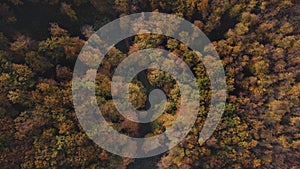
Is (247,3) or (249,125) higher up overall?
(247,3)

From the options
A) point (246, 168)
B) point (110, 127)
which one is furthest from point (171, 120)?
point (246, 168)

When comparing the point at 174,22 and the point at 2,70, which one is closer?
the point at 2,70

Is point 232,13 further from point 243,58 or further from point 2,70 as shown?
point 2,70

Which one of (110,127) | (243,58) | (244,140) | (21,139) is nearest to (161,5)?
(243,58)

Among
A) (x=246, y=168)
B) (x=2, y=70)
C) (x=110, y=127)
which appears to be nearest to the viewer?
(x=2, y=70)

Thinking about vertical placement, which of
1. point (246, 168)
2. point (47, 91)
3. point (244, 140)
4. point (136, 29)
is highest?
point (136, 29)

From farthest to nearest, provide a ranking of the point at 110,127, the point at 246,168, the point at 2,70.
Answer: the point at 246,168 < the point at 110,127 < the point at 2,70
